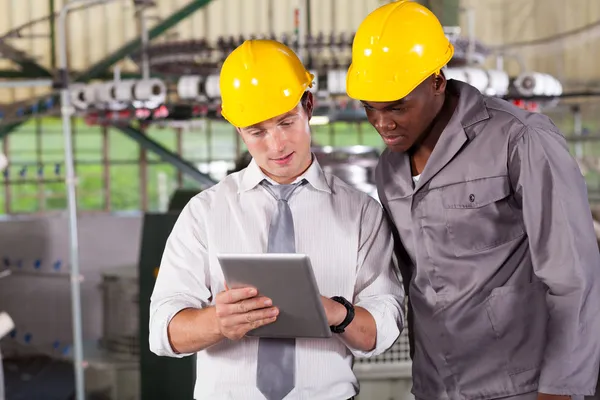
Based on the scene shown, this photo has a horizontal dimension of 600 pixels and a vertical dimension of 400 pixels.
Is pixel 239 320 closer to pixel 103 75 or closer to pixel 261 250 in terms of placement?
pixel 261 250

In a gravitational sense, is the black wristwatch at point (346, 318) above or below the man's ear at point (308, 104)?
below

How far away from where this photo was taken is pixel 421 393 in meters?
1.97

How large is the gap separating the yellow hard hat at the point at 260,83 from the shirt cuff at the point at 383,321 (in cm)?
44

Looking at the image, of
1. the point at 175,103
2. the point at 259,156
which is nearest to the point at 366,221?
the point at 259,156

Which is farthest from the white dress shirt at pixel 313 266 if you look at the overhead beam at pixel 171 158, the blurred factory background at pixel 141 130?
the overhead beam at pixel 171 158

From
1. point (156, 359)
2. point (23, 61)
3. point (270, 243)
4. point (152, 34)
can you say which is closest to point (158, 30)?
point (152, 34)

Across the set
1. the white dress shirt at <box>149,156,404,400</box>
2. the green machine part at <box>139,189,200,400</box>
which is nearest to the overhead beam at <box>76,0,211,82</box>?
the green machine part at <box>139,189,200,400</box>

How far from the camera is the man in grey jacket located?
1.65 metres

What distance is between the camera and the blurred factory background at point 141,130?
5488 millimetres

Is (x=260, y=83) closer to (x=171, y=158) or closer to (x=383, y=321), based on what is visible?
(x=383, y=321)

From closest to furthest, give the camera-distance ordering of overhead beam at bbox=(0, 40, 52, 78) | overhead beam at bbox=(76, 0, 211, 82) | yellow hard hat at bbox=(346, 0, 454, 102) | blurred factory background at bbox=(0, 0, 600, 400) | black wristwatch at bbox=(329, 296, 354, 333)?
black wristwatch at bbox=(329, 296, 354, 333) < yellow hard hat at bbox=(346, 0, 454, 102) < blurred factory background at bbox=(0, 0, 600, 400) < overhead beam at bbox=(76, 0, 211, 82) < overhead beam at bbox=(0, 40, 52, 78)

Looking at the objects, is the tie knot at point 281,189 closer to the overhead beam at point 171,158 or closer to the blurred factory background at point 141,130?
the blurred factory background at point 141,130

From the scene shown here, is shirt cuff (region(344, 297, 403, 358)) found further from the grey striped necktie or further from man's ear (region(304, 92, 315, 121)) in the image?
man's ear (region(304, 92, 315, 121))

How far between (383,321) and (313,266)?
0.62ft
